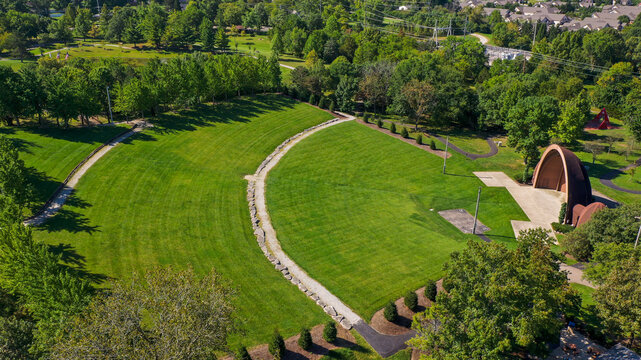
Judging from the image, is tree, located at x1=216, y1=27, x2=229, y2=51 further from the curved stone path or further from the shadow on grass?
the curved stone path

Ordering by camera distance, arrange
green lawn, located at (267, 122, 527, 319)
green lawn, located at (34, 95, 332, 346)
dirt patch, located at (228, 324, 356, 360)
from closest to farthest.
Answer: dirt patch, located at (228, 324, 356, 360) < green lawn, located at (34, 95, 332, 346) < green lawn, located at (267, 122, 527, 319)

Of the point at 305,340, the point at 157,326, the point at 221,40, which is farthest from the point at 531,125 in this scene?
the point at 221,40

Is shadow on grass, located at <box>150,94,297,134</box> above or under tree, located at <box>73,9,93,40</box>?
under

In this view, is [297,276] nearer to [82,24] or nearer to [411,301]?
[411,301]

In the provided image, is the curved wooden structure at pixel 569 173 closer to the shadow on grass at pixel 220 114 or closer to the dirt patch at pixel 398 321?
the dirt patch at pixel 398 321

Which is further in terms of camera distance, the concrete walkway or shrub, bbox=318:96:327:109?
shrub, bbox=318:96:327:109

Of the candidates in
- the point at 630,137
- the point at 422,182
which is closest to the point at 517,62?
the point at 630,137

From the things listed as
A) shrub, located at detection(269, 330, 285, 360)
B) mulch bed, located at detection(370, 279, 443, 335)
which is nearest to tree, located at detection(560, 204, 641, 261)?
mulch bed, located at detection(370, 279, 443, 335)
